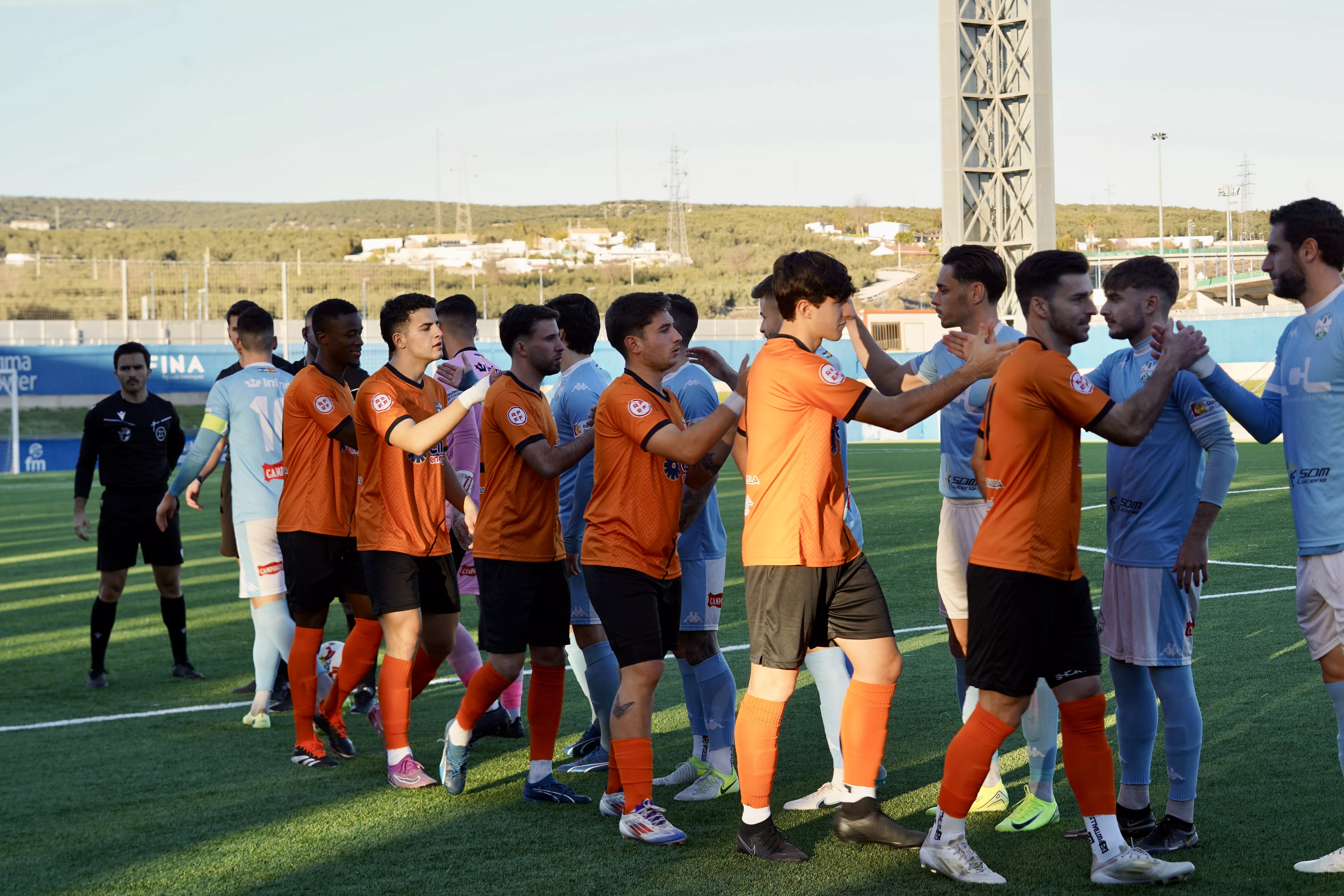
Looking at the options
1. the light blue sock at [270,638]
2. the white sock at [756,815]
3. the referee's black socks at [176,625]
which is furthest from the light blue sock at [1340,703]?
the referee's black socks at [176,625]

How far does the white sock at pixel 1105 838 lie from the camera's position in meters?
3.67

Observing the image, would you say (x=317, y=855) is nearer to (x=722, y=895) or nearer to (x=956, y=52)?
(x=722, y=895)

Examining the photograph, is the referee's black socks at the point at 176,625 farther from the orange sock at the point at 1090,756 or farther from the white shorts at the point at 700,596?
the orange sock at the point at 1090,756

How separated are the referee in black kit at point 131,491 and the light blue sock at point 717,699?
4.12 metres

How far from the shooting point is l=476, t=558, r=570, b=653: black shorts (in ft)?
15.9

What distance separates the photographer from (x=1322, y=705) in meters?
5.83

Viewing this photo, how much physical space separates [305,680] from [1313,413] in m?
4.44

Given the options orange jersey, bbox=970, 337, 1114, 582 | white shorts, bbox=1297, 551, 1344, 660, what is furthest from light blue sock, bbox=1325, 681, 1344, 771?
orange jersey, bbox=970, 337, 1114, 582

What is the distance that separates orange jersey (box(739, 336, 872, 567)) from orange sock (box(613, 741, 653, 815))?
2.75 ft

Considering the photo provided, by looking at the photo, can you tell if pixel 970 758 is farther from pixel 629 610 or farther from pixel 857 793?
pixel 629 610

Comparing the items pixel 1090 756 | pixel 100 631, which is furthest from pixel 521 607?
pixel 100 631

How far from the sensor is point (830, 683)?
15.9 ft

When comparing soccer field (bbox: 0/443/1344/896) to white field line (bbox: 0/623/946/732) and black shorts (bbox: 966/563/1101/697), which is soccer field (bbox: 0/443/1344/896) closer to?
white field line (bbox: 0/623/946/732)

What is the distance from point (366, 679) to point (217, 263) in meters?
76.0
